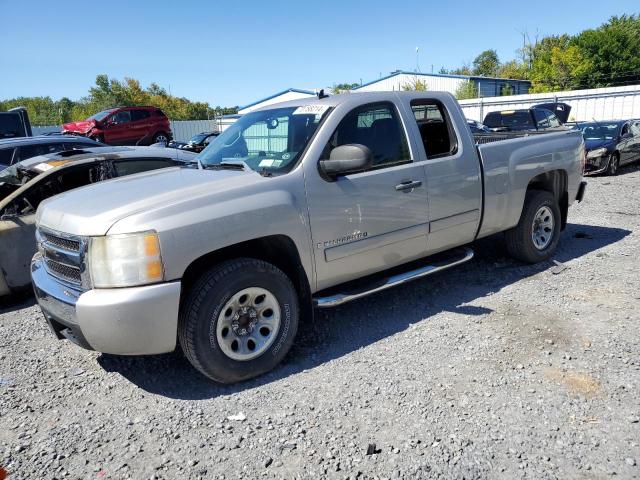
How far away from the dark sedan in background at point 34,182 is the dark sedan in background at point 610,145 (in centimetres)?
1056

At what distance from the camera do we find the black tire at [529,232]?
5480mm

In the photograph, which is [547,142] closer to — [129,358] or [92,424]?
[129,358]

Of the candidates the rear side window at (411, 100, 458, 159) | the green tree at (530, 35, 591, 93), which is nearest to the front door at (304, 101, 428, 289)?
the rear side window at (411, 100, 458, 159)

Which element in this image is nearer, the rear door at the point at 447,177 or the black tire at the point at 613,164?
the rear door at the point at 447,177

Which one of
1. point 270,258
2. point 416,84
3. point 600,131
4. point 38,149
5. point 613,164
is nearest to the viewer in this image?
point 270,258

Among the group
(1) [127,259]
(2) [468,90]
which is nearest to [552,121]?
(1) [127,259]

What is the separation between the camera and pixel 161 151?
6.79 meters

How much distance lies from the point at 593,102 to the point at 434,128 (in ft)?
76.7

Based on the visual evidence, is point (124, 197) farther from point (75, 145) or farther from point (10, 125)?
point (10, 125)

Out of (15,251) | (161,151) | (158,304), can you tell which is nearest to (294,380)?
(158,304)

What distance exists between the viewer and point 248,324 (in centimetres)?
352

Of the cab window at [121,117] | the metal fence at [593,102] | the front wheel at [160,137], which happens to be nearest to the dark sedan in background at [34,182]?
the cab window at [121,117]

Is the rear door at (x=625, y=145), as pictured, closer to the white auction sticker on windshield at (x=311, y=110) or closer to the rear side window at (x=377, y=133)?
the rear side window at (x=377, y=133)

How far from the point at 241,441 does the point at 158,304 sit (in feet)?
3.11
